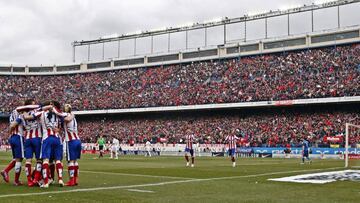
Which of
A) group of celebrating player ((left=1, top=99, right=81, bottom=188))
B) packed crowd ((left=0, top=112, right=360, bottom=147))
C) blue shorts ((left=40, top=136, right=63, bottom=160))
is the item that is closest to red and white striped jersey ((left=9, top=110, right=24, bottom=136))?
group of celebrating player ((left=1, top=99, right=81, bottom=188))

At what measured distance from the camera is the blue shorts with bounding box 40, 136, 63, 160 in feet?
45.2

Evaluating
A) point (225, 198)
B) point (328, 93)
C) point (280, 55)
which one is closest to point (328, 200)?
point (225, 198)

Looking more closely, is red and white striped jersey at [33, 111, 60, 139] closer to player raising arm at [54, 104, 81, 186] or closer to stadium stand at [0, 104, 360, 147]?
player raising arm at [54, 104, 81, 186]

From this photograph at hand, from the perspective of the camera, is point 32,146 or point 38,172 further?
point 32,146

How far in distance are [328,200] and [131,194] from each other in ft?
16.2

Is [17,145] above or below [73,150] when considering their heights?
above

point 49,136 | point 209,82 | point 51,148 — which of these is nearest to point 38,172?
point 51,148

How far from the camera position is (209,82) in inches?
2670

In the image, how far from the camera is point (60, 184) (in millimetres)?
14039

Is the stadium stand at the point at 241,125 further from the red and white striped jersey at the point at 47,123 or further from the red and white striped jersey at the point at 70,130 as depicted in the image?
the red and white striped jersey at the point at 47,123

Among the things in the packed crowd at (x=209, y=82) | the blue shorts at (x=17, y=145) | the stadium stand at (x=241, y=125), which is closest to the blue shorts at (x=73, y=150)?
the blue shorts at (x=17, y=145)

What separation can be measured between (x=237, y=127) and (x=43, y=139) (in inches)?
1910

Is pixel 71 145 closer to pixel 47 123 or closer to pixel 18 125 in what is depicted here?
pixel 47 123

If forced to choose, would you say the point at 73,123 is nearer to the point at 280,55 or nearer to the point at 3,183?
the point at 3,183
